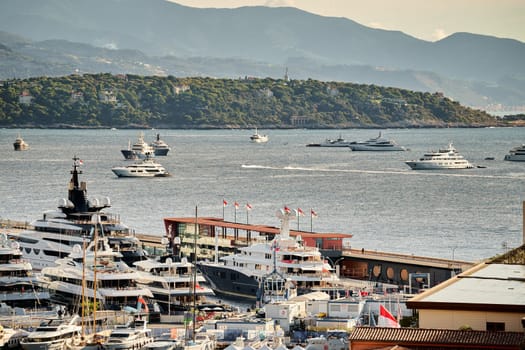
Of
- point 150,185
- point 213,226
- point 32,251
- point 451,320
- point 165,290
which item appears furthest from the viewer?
point 150,185

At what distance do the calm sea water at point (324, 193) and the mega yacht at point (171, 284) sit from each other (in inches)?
583

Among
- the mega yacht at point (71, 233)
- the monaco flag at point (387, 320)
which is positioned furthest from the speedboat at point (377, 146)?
the monaco flag at point (387, 320)

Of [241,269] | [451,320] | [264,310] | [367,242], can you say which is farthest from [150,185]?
[451,320]

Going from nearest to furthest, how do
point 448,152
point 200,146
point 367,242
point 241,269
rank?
1. point 241,269
2. point 367,242
3. point 448,152
4. point 200,146

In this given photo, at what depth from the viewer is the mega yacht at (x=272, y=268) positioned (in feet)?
136

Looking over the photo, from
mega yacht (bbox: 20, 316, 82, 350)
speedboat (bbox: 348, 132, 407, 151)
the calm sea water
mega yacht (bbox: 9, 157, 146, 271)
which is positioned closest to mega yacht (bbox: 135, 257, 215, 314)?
mega yacht (bbox: 9, 157, 146, 271)

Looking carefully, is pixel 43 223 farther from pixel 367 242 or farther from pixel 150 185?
pixel 150 185

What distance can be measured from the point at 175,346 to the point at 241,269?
56.4ft

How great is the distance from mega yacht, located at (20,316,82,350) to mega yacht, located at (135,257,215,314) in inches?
347

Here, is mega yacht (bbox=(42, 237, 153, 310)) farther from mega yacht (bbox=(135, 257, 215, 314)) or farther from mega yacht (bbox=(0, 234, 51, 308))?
mega yacht (bbox=(135, 257, 215, 314))

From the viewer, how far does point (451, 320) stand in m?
19.9

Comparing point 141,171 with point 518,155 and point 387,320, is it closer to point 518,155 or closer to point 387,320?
point 518,155

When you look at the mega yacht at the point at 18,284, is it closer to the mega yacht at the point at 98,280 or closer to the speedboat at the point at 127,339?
the mega yacht at the point at 98,280

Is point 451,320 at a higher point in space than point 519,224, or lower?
higher
